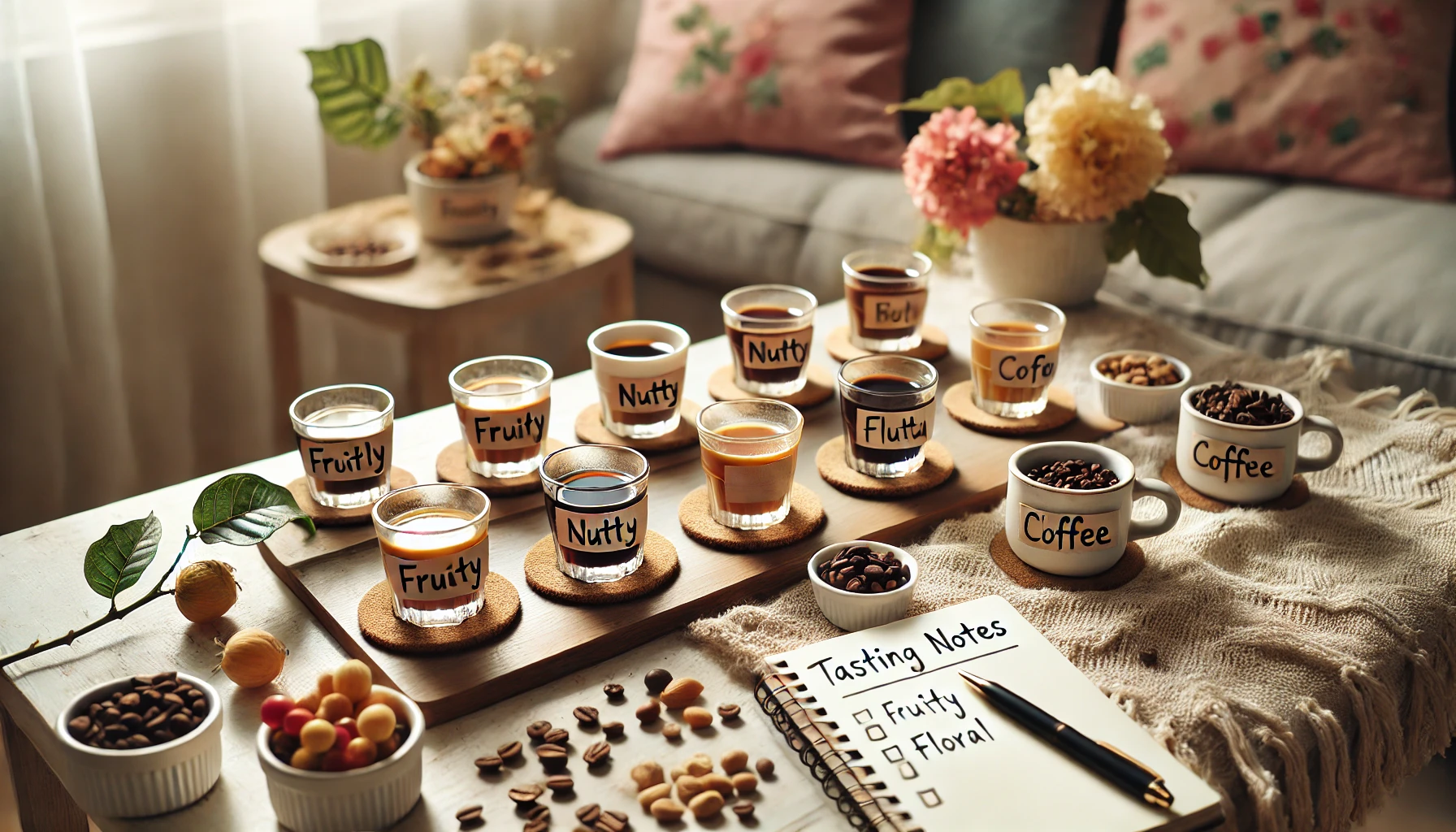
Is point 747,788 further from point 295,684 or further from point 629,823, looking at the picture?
point 295,684

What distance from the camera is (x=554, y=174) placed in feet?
9.11

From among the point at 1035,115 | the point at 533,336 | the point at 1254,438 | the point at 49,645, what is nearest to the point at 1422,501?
the point at 1254,438

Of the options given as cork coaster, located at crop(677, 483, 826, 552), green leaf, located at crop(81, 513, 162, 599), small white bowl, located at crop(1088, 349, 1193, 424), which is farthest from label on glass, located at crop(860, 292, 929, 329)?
green leaf, located at crop(81, 513, 162, 599)

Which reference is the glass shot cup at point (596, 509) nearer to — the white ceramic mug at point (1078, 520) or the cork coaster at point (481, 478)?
the cork coaster at point (481, 478)

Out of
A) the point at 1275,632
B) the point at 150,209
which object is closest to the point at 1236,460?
the point at 1275,632

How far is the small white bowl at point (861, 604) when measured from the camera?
2.97 feet

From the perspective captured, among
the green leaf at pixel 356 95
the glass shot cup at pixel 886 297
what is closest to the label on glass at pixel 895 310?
the glass shot cup at pixel 886 297

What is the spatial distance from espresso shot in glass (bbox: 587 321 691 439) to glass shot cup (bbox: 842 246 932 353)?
0.84 ft

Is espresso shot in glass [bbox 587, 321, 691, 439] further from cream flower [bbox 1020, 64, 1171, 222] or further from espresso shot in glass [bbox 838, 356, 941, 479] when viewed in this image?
cream flower [bbox 1020, 64, 1171, 222]

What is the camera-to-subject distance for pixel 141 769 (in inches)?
28.5

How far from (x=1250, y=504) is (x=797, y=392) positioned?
462 millimetres

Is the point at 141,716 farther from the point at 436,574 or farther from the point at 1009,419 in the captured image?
the point at 1009,419

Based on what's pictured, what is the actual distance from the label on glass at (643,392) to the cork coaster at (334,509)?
0.68 feet

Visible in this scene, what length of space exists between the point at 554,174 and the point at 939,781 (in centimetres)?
224
